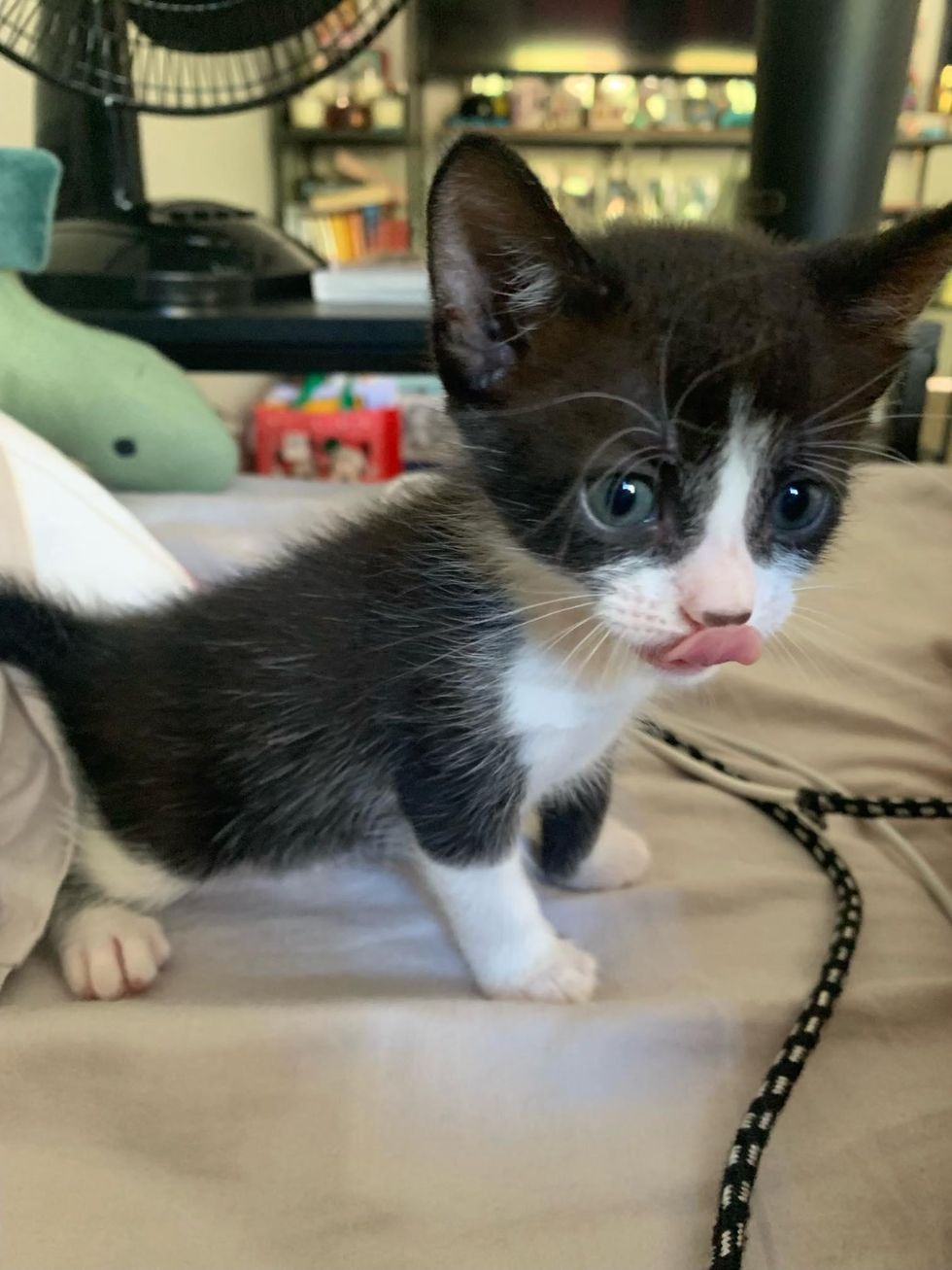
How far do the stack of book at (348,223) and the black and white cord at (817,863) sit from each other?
8.83 ft

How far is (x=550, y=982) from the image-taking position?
29.2 inches

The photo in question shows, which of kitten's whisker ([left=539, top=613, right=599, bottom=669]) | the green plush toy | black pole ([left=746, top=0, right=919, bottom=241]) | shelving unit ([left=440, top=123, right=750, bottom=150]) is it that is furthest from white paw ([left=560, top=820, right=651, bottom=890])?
shelving unit ([left=440, top=123, right=750, bottom=150])

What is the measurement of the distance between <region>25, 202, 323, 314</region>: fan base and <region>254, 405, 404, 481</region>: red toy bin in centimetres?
69

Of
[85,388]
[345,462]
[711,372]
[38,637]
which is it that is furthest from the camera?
[345,462]

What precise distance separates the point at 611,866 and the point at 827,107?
1057mm

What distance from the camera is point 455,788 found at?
0.74m

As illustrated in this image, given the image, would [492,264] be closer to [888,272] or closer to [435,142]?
[888,272]

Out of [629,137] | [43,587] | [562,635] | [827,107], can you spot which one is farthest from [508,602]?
[629,137]

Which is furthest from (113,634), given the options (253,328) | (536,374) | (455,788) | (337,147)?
(337,147)

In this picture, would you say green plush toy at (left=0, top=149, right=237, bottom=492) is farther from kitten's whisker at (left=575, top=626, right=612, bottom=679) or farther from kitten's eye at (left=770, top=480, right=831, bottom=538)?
kitten's eye at (left=770, top=480, right=831, bottom=538)

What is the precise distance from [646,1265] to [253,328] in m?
1.24

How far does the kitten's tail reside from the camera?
31.8 inches

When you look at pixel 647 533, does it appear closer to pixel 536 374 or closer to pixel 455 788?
pixel 536 374

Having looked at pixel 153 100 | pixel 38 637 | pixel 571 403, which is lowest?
pixel 38 637
